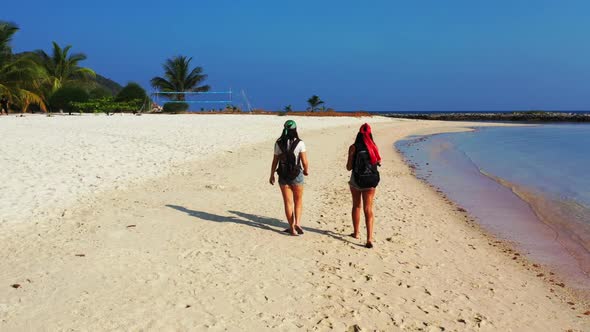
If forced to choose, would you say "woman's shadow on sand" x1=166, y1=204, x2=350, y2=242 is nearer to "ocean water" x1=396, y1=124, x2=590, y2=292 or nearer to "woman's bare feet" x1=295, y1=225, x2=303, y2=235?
"woman's bare feet" x1=295, y1=225, x2=303, y2=235

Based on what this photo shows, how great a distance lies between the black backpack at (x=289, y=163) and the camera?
6070 millimetres

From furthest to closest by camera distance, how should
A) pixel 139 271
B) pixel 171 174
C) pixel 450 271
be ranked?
1. pixel 171 174
2. pixel 450 271
3. pixel 139 271

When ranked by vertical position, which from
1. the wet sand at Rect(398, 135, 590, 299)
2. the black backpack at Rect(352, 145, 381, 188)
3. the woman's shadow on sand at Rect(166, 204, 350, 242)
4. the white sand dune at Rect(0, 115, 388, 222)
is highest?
the black backpack at Rect(352, 145, 381, 188)

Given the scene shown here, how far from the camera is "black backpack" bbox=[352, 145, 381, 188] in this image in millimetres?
5785

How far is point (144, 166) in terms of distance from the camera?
38.5 ft

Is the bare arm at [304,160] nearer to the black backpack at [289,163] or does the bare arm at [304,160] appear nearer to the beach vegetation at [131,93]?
the black backpack at [289,163]

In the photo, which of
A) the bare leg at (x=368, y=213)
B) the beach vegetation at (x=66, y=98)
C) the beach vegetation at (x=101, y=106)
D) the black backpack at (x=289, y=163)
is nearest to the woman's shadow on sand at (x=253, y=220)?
the bare leg at (x=368, y=213)

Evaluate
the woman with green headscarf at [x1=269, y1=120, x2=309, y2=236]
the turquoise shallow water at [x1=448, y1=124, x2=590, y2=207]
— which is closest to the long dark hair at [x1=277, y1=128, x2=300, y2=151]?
the woman with green headscarf at [x1=269, y1=120, x2=309, y2=236]

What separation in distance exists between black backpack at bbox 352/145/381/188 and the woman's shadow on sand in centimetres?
97

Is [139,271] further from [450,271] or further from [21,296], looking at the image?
[450,271]

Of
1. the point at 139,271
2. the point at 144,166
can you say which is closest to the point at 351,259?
the point at 139,271

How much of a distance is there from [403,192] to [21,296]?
7904 millimetres

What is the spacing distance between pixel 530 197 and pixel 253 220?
23.9ft

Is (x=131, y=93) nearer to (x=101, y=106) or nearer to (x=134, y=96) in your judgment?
(x=134, y=96)
